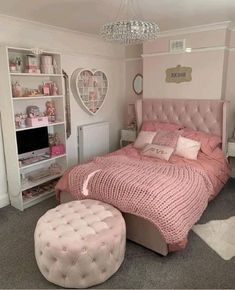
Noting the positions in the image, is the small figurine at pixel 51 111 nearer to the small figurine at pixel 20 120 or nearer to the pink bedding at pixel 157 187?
the small figurine at pixel 20 120

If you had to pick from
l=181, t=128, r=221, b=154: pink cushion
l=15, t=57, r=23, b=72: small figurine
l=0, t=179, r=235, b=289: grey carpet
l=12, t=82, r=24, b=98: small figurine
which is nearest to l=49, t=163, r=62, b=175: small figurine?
l=0, t=179, r=235, b=289: grey carpet

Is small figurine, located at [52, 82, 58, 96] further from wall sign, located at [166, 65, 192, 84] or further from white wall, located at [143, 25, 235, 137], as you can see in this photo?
wall sign, located at [166, 65, 192, 84]

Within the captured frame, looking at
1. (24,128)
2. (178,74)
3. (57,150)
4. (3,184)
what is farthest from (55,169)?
(178,74)

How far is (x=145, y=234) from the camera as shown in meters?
2.32

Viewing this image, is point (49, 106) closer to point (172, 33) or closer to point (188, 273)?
point (172, 33)

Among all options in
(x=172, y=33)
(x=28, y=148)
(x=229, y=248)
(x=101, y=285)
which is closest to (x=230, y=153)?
(x=229, y=248)

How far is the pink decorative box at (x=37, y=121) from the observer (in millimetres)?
3138

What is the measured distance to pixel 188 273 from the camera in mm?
2066

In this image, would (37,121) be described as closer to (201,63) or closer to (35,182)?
(35,182)

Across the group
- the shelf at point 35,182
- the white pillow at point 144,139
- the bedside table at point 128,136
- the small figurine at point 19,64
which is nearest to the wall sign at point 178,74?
the white pillow at point 144,139

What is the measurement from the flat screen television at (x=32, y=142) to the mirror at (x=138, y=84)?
79.4 inches

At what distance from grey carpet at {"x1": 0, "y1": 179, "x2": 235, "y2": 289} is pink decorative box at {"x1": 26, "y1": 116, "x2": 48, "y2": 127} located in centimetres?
128

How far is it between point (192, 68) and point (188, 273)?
9.32ft

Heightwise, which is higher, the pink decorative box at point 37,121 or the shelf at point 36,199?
the pink decorative box at point 37,121
